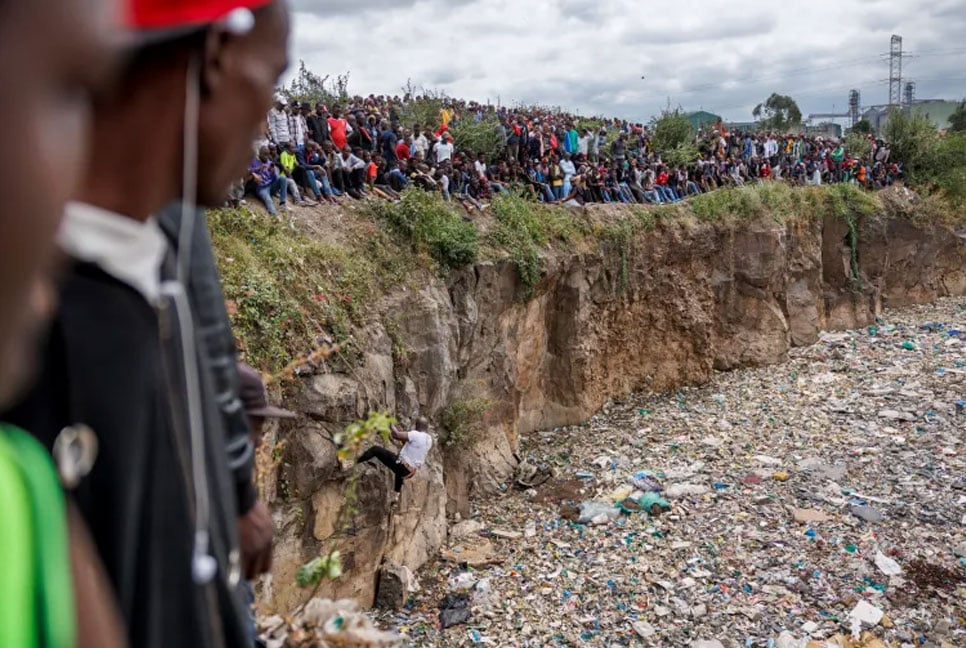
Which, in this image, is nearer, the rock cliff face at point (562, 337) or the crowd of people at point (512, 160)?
the rock cliff face at point (562, 337)

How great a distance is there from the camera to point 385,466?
802 cm

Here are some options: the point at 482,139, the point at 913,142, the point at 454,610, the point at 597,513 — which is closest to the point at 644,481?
the point at 597,513

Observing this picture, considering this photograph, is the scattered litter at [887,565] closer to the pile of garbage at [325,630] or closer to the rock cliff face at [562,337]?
the rock cliff face at [562,337]

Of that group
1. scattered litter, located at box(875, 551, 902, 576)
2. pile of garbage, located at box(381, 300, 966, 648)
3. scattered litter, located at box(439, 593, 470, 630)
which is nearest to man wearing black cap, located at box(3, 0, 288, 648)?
pile of garbage, located at box(381, 300, 966, 648)

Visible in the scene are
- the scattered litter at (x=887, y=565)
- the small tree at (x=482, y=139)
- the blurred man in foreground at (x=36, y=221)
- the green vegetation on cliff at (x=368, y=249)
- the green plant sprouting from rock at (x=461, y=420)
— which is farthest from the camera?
the small tree at (x=482, y=139)

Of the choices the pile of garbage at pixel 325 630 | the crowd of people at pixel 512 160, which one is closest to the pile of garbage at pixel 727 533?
the crowd of people at pixel 512 160

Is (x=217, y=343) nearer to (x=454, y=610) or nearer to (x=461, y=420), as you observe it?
(x=454, y=610)

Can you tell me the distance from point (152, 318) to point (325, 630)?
97 centimetres

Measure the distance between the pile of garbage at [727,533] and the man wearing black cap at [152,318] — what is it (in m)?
7.35

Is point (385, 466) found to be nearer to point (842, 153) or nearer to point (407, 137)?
point (407, 137)

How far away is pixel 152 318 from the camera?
973 mm

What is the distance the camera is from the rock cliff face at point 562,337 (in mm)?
7480

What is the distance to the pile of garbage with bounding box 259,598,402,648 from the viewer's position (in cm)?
159

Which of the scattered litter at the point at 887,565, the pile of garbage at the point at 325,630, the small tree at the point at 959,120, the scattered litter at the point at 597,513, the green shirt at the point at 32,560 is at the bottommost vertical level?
the scattered litter at the point at 887,565
